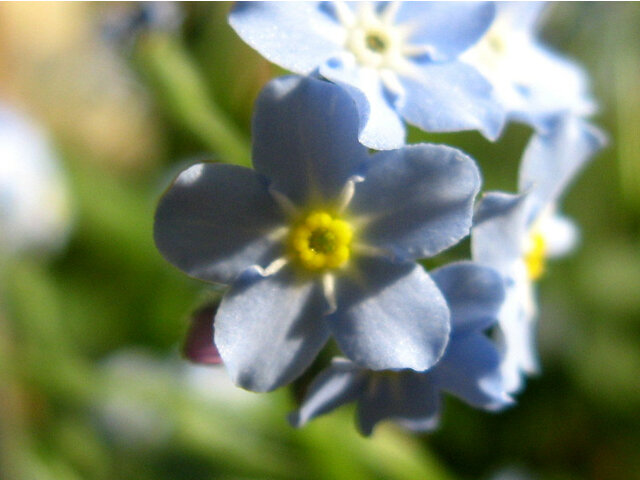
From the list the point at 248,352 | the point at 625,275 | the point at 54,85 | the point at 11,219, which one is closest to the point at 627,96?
the point at 625,275

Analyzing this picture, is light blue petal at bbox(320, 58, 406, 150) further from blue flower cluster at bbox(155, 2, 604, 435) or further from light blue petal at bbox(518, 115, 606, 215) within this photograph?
light blue petal at bbox(518, 115, 606, 215)

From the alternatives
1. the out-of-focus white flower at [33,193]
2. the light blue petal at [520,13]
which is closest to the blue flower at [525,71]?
the light blue petal at [520,13]

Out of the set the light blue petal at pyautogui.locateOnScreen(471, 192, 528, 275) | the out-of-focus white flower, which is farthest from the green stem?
the out-of-focus white flower

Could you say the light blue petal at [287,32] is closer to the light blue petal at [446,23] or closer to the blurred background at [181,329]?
the light blue petal at [446,23]

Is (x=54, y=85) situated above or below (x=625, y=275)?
above

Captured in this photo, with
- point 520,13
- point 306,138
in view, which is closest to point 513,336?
point 306,138

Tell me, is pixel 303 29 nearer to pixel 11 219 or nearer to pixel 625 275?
pixel 625 275
